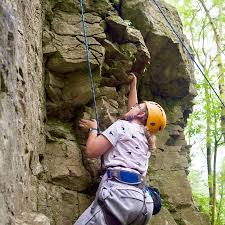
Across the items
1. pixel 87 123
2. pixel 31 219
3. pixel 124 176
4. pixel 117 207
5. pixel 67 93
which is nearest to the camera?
pixel 31 219

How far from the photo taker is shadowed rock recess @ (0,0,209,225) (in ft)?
10.4

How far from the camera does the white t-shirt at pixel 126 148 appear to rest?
488 cm

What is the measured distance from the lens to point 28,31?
4672 mm

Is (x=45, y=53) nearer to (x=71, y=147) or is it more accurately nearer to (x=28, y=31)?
(x=28, y=31)

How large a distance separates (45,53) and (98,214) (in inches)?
103

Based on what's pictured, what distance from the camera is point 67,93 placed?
5.97 metres

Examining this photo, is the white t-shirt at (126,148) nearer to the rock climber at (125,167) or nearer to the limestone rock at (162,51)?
the rock climber at (125,167)

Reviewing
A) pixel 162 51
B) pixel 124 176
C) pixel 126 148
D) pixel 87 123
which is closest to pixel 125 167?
pixel 124 176

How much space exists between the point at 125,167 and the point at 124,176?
0.44 feet

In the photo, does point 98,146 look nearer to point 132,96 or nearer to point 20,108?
point 20,108

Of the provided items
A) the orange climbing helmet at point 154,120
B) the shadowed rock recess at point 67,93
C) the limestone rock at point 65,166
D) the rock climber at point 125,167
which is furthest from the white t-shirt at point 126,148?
the shadowed rock recess at point 67,93

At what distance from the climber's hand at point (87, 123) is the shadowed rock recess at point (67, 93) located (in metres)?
0.26

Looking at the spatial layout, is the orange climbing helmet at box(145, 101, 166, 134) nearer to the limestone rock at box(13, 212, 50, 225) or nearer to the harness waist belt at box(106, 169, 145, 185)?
the harness waist belt at box(106, 169, 145, 185)

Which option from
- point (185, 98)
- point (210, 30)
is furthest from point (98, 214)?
point (210, 30)
